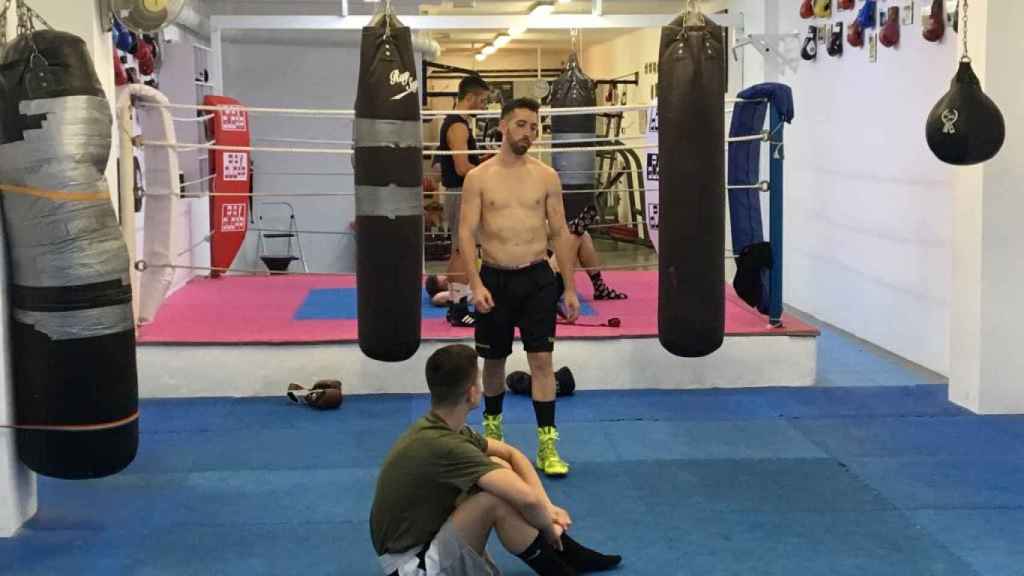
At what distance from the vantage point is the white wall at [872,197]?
5.98 m

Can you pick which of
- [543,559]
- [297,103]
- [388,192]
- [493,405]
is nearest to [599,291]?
[493,405]

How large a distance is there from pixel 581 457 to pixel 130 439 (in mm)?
1800

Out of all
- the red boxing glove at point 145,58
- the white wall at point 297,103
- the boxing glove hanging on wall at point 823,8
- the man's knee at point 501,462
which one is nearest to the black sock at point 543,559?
the man's knee at point 501,462

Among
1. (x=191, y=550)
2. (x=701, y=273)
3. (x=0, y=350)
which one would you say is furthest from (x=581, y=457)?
(x=0, y=350)

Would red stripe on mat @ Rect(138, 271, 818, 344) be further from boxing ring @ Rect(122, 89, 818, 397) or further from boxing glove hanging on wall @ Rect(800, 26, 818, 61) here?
boxing glove hanging on wall @ Rect(800, 26, 818, 61)

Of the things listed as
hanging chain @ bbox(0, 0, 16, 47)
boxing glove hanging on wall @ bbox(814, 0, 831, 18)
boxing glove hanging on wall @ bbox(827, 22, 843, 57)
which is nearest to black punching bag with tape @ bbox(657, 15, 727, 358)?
hanging chain @ bbox(0, 0, 16, 47)

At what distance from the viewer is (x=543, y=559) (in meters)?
3.01

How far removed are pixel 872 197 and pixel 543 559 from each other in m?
4.49

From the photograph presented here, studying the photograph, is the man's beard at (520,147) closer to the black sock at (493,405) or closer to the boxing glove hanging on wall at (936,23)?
the black sock at (493,405)

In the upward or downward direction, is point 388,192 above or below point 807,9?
below

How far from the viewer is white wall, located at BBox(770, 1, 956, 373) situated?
5.98m

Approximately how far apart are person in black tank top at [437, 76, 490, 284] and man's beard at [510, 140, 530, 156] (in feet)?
5.81

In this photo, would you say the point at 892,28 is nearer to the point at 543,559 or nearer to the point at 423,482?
the point at 543,559

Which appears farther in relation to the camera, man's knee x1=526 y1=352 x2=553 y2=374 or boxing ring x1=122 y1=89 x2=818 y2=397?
boxing ring x1=122 y1=89 x2=818 y2=397
